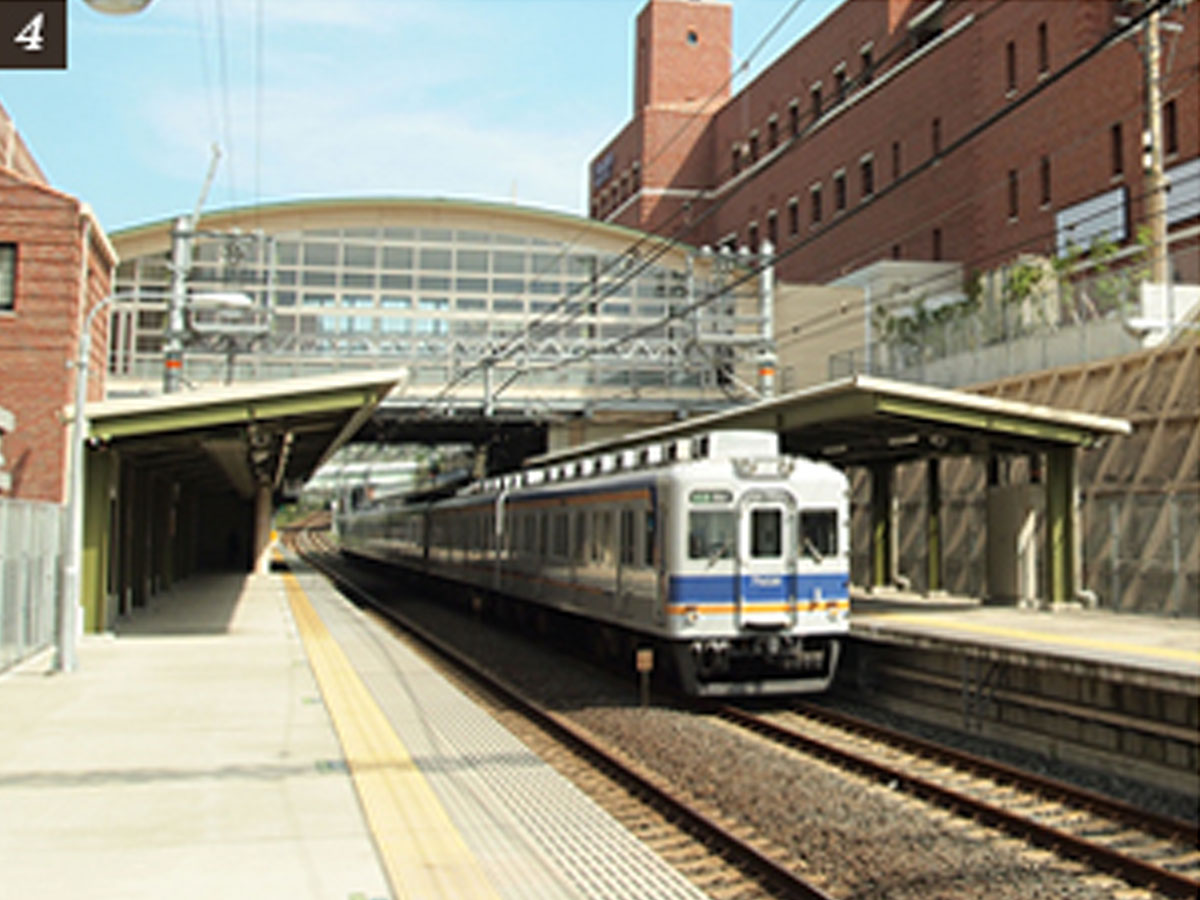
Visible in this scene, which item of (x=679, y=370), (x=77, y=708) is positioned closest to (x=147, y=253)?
(x=679, y=370)

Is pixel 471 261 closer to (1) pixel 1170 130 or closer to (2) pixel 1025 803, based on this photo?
(1) pixel 1170 130

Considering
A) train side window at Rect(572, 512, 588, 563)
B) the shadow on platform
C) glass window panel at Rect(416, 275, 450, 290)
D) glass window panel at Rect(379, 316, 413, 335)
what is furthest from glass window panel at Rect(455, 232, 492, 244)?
train side window at Rect(572, 512, 588, 563)

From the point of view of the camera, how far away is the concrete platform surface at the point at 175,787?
6930 mm

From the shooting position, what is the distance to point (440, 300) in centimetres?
4209

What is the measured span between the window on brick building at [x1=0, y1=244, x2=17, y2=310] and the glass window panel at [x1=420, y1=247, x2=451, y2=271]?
2114 centimetres

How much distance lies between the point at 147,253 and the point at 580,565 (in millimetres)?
28555

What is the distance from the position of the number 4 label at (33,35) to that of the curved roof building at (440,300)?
27857 millimetres

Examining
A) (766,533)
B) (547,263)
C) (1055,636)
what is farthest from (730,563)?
(547,263)

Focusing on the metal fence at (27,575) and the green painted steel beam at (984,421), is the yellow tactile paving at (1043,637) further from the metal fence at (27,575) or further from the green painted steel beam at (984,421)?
the metal fence at (27,575)

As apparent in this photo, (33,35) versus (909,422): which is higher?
(33,35)

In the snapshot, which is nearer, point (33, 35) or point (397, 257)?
point (33, 35)

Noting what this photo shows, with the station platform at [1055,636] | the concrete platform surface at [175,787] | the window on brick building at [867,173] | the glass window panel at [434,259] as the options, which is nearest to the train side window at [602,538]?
the station platform at [1055,636]

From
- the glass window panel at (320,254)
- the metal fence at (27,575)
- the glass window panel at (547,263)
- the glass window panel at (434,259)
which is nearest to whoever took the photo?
the metal fence at (27,575)

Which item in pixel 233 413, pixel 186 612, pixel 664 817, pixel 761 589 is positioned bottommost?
pixel 664 817
